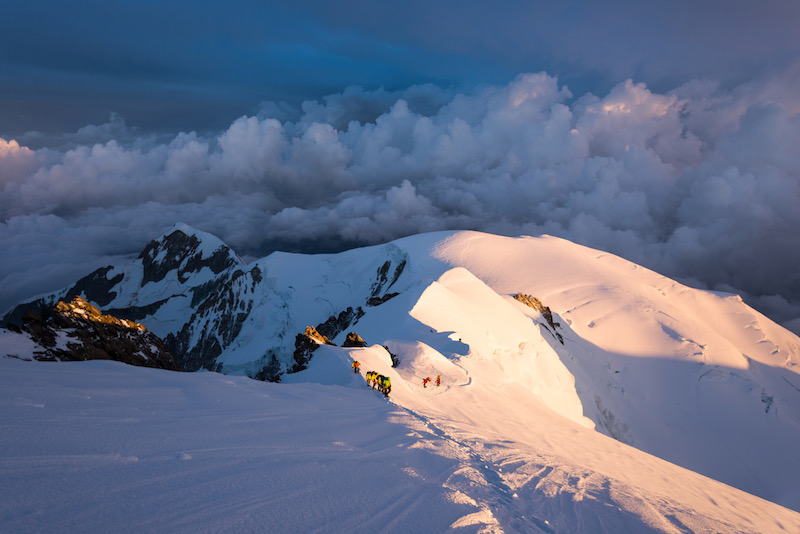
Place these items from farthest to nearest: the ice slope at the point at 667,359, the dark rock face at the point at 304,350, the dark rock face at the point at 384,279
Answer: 1. the dark rock face at the point at 384,279
2. the ice slope at the point at 667,359
3. the dark rock face at the point at 304,350

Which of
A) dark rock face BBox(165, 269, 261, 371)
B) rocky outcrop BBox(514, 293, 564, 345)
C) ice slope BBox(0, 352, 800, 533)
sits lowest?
dark rock face BBox(165, 269, 261, 371)

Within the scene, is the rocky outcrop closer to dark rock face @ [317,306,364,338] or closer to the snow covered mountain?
the snow covered mountain

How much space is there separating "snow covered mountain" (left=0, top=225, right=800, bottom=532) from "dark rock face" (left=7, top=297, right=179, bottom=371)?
1.61 meters

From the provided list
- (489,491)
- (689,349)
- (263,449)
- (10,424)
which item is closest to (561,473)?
A: (489,491)

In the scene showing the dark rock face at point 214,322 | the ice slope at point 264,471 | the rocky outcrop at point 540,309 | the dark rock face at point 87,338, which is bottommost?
the dark rock face at point 214,322

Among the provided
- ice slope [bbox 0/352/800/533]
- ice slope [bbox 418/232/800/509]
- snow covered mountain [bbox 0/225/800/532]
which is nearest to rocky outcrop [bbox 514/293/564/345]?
snow covered mountain [bbox 0/225/800/532]

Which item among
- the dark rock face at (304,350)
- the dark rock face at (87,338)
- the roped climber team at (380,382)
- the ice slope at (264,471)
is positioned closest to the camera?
the ice slope at (264,471)

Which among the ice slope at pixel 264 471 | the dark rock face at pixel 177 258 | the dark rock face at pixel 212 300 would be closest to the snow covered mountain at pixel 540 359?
the ice slope at pixel 264 471

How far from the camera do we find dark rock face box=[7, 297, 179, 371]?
1852cm

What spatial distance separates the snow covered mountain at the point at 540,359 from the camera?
1302cm

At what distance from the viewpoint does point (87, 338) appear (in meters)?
21.2

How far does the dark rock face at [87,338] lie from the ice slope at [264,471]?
584 cm

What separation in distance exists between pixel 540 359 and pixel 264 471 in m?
45.9

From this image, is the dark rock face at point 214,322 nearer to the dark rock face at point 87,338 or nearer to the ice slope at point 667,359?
the ice slope at point 667,359
